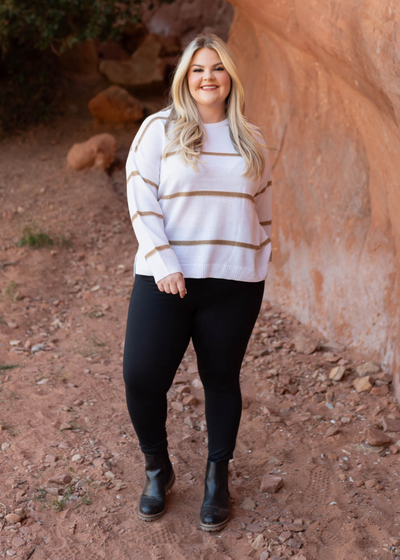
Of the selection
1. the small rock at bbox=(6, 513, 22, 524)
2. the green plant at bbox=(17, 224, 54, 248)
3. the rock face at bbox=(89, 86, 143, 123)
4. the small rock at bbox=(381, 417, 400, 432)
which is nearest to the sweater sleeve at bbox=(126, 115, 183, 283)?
the small rock at bbox=(6, 513, 22, 524)

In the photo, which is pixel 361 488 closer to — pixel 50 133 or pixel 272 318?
pixel 272 318

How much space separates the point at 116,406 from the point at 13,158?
431 centimetres

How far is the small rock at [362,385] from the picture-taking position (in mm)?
3391

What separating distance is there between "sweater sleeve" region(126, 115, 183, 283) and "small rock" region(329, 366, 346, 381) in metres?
1.88

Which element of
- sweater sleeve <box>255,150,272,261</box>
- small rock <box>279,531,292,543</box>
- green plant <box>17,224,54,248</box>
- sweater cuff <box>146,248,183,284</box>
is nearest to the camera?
sweater cuff <box>146,248,183,284</box>

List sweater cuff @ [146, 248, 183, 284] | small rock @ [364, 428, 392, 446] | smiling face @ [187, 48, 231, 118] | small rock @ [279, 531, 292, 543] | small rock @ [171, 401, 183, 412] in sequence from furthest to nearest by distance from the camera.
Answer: small rock @ [171, 401, 183, 412] → small rock @ [364, 428, 392, 446] → small rock @ [279, 531, 292, 543] → smiling face @ [187, 48, 231, 118] → sweater cuff @ [146, 248, 183, 284]

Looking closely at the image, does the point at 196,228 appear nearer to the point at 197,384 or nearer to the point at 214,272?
the point at 214,272

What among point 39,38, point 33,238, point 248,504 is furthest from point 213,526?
point 39,38

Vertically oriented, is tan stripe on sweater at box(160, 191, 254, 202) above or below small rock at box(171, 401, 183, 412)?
above

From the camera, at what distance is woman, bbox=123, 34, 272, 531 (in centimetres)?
204

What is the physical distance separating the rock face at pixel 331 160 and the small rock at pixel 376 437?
0.51 metres

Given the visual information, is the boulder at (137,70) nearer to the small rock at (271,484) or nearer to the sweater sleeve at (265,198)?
the sweater sleeve at (265,198)

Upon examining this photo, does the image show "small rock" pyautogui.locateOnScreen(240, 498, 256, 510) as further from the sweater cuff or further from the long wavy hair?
the long wavy hair

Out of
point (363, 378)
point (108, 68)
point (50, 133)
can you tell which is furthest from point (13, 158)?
point (363, 378)
